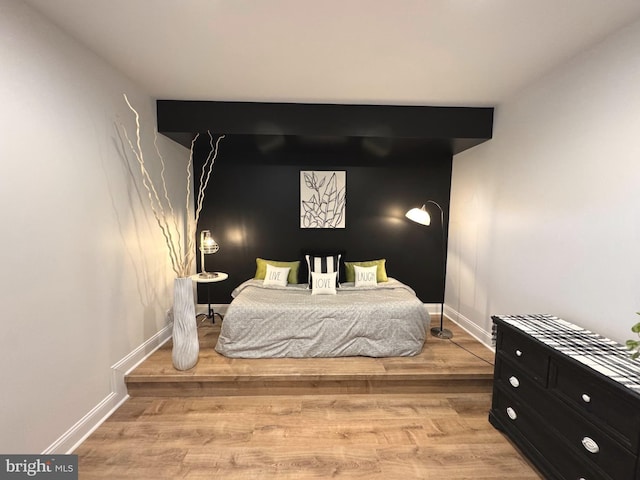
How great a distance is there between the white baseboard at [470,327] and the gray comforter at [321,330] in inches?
29.2

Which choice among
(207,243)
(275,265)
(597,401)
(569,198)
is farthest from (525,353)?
(207,243)

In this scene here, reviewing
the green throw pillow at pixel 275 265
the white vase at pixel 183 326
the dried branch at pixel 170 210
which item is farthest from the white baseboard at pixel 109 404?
the green throw pillow at pixel 275 265

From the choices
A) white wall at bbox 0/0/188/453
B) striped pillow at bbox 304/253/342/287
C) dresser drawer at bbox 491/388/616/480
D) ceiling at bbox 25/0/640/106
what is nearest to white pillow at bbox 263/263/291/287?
striped pillow at bbox 304/253/342/287

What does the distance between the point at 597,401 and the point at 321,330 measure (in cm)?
182

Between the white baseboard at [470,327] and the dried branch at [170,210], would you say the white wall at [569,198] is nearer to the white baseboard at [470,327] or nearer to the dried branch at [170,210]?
the white baseboard at [470,327]

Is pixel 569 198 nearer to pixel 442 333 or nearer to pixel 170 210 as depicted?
pixel 442 333

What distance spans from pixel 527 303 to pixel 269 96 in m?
2.85

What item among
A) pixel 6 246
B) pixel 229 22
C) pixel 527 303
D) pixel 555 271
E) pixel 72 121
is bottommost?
pixel 527 303

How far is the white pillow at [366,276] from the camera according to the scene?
339cm

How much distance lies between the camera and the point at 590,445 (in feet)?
4.43

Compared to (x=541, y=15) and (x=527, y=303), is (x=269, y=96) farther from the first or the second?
(x=527, y=303)

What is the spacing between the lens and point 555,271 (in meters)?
2.06

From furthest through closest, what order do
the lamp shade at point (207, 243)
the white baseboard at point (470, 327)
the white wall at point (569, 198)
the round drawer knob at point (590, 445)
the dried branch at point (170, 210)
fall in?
1. the lamp shade at point (207, 243)
2. the white baseboard at point (470, 327)
3. the dried branch at point (170, 210)
4. the white wall at point (569, 198)
5. the round drawer knob at point (590, 445)

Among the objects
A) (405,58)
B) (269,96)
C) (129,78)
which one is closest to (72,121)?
(129,78)
